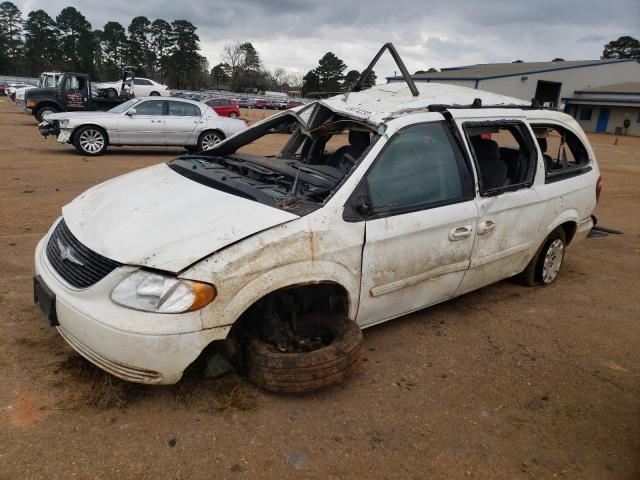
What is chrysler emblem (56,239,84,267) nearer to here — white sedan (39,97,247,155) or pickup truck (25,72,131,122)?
white sedan (39,97,247,155)

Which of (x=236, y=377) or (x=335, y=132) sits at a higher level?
(x=335, y=132)

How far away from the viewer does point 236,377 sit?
2918 mm

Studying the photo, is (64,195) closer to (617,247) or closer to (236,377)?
(236,377)

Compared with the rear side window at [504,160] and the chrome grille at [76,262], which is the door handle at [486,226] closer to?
the rear side window at [504,160]

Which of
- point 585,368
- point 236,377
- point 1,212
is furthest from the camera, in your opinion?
point 1,212

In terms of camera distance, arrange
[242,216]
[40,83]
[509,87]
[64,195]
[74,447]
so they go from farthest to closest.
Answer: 1. [509,87]
2. [40,83]
3. [64,195]
4. [242,216]
5. [74,447]

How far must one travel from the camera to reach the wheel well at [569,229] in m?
4.67

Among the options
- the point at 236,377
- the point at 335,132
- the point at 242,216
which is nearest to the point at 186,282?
the point at 242,216

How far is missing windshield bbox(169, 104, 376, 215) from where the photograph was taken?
3066mm

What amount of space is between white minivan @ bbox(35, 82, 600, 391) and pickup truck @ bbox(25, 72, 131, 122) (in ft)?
49.9

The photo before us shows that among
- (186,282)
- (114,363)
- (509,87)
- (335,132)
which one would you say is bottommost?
(114,363)

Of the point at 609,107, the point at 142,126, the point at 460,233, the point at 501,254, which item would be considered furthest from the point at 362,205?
the point at 609,107

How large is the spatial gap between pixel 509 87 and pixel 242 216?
47.1 m

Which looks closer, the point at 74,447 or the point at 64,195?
the point at 74,447
